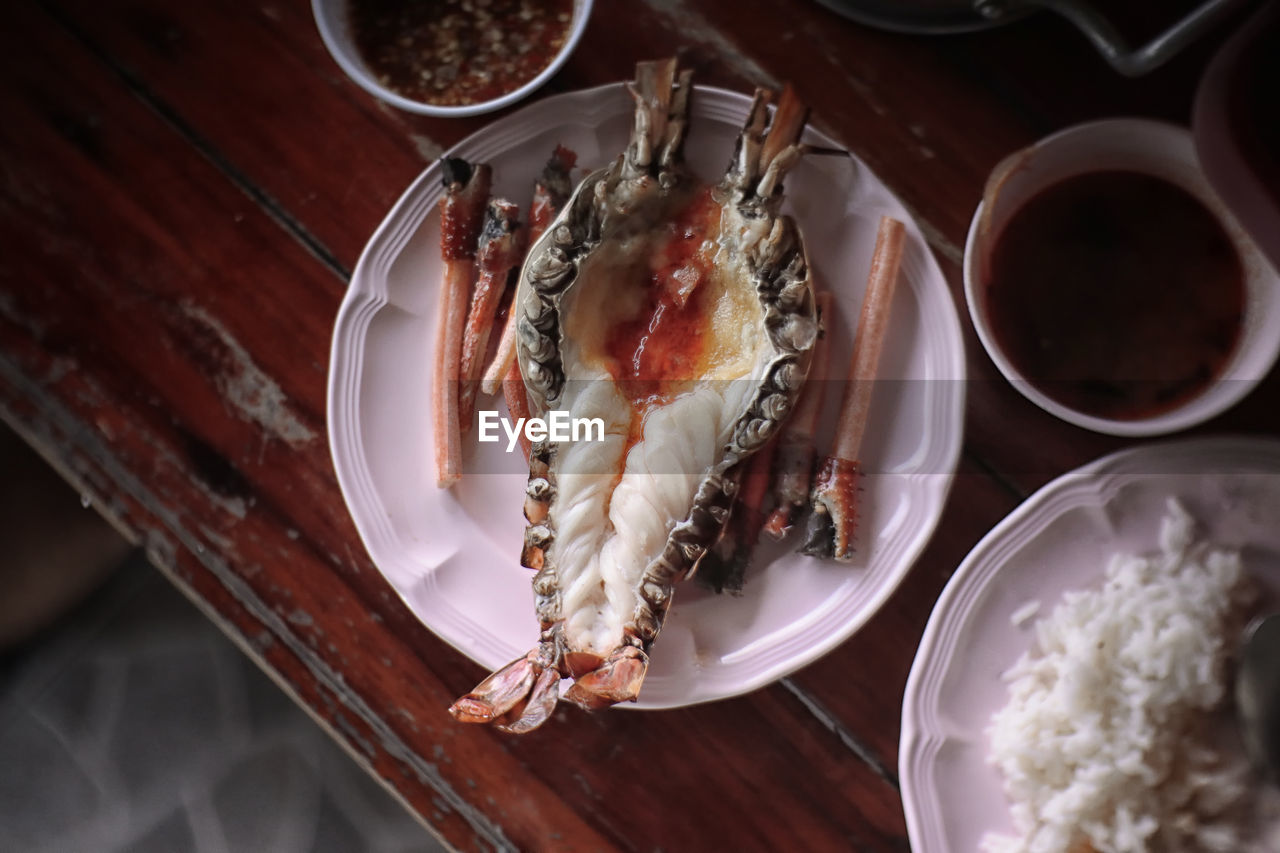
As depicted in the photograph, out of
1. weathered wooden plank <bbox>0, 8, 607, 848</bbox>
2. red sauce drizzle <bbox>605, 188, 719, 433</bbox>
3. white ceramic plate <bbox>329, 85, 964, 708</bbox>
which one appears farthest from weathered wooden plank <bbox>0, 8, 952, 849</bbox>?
red sauce drizzle <bbox>605, 188, 719, 433</bbox>

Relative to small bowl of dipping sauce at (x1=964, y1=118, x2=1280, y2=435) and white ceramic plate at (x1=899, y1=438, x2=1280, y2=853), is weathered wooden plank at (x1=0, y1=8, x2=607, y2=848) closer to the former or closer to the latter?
white ceramic plate at (x1=899, y1=438, x2=1280, y2=853)

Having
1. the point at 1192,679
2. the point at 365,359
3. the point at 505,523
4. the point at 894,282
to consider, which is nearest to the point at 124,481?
the point at 365,359

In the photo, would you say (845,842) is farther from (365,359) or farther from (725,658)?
(365,359)

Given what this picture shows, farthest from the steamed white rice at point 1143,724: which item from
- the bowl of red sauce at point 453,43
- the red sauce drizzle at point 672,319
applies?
the bowl of red sauce at point 453,43

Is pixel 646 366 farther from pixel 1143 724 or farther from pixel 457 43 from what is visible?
pixel 1143 724

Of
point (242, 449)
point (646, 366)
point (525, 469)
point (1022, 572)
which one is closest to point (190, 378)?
point (242, 449)

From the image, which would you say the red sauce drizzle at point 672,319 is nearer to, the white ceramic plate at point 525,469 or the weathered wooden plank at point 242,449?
the white ceramic plate at point 525,469
